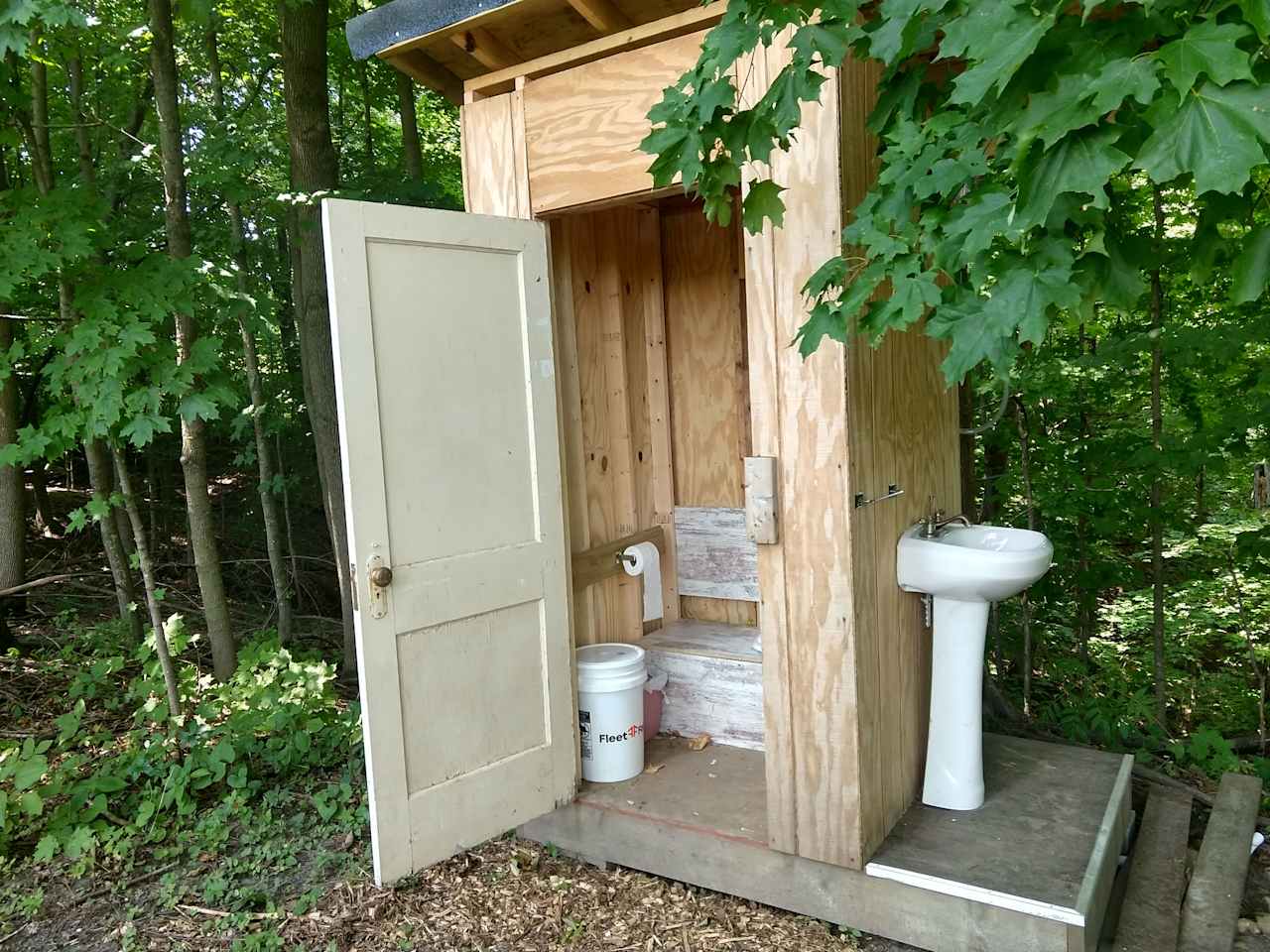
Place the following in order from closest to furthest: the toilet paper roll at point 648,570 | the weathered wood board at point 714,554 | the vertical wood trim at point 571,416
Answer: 1. the vertical wood trim at point 571,416
2. the toilet paper roll at point 648,570
3. the weathered wood board at point 714,554

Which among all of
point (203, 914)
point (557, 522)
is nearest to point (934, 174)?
point (557, 522)

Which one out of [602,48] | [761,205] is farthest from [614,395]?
[761,205]

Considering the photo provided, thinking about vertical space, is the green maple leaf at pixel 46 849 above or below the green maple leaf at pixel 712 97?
below

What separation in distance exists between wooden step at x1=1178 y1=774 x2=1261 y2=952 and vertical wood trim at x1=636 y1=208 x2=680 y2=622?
2.31 meters

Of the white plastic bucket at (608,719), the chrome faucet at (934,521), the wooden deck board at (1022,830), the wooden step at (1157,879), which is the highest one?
the chrome faucet at (934,521)

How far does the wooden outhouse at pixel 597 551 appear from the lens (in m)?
2.70

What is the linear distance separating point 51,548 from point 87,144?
150 inches

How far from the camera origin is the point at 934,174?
1.84 m

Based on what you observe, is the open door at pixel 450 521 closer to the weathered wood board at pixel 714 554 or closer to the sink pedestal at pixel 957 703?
the weathered wood board at pixel 714 554

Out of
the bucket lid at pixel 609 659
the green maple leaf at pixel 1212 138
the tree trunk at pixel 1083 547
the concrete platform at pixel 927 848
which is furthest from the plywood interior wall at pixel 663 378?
the green maple leaf at pixel 1212 138

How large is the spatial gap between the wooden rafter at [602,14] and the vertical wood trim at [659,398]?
1.33 m

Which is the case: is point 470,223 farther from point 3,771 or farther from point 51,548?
point 51,548

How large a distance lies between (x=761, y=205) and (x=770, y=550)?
107 centimetres

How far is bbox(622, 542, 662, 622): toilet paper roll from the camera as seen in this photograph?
3.99 meters
